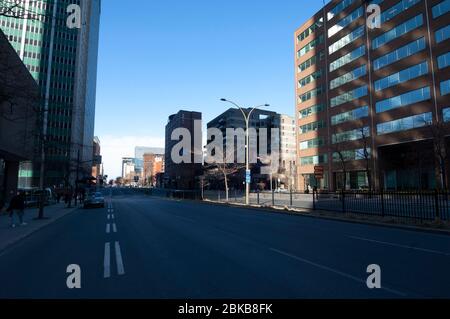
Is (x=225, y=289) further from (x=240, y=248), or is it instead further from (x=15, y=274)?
(x=15, y=274)

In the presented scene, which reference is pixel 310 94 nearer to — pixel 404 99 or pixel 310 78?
pixel 310 78

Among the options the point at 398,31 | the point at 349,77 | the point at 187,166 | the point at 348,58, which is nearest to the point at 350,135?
the point at 349,77

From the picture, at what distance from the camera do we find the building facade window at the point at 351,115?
5625cm

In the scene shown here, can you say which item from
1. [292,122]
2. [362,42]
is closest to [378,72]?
[362,42]

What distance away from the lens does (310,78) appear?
2830 inches

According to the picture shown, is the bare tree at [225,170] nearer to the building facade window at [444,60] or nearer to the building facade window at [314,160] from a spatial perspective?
the building facade window at [314,160]

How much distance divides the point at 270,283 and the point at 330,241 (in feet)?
16.9

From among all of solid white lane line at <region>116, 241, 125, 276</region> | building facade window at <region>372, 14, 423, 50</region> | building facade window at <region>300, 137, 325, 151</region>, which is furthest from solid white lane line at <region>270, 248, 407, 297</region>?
building facade window at <region>300, 137, 325, 151</region>

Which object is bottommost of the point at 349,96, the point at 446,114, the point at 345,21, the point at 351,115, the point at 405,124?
the point at 405,124

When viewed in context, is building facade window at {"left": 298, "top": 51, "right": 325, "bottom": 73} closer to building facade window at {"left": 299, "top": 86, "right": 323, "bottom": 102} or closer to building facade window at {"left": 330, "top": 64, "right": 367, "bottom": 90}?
building facade window at {"left": 299, "top": 86, "right": 323, "bottom": 102}

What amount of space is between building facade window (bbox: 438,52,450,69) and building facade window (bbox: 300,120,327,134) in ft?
82.8

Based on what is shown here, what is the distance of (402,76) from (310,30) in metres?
30.1

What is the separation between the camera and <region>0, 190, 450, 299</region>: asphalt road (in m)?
5.20
